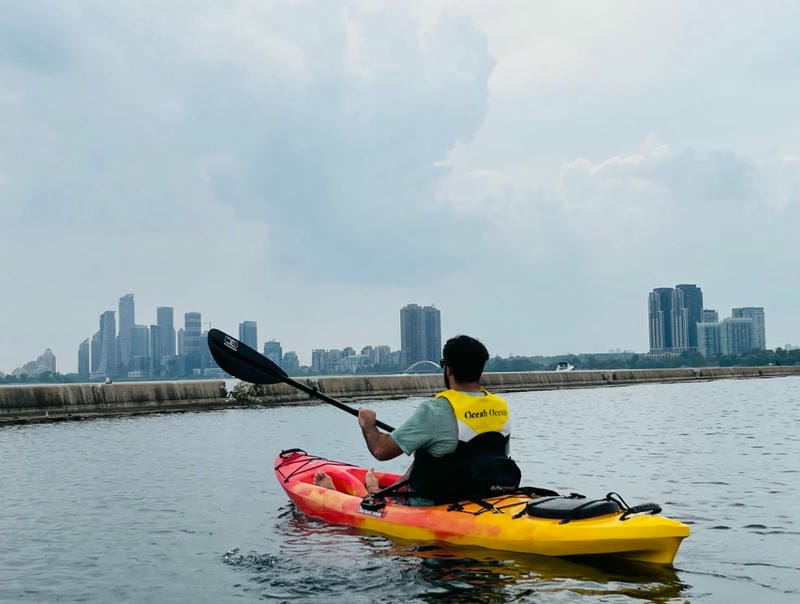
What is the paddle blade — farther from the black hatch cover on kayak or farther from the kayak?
the black hatch cover on kayak

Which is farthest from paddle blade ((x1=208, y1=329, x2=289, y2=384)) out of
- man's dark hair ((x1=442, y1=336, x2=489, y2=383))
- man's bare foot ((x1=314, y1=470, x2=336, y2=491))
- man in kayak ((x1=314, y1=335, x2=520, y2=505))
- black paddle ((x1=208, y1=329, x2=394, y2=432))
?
man's dark hair ((x1=442, y1=336, x2=489, y2=383))

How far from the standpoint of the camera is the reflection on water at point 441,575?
23.2 feet

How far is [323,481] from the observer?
11.5m

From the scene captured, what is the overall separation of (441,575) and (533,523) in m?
0.94

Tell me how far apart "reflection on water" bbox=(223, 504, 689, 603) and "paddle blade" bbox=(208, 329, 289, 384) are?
11.5 ft

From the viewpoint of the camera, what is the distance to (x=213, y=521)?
11000mm

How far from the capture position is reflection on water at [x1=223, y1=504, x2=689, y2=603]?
23.2ft

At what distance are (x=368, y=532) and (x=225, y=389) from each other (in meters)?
27.8

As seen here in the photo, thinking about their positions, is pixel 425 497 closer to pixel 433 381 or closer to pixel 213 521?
pixel 213 521

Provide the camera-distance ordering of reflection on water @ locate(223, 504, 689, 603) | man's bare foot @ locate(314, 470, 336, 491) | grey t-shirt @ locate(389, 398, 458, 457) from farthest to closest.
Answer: man's bare foot @ locate(314, 470, 336, 491)
grey t-shirt @ locate(389, 398, 458, 457)
reflection on water @ locate(223, 504, 689, 603)

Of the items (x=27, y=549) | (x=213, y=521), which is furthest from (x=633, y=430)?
(x=27, y=549)

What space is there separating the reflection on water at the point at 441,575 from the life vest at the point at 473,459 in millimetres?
591

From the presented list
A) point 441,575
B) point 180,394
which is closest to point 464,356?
point 441,575

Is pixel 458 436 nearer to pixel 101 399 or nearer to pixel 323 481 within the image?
pixel 323 481
